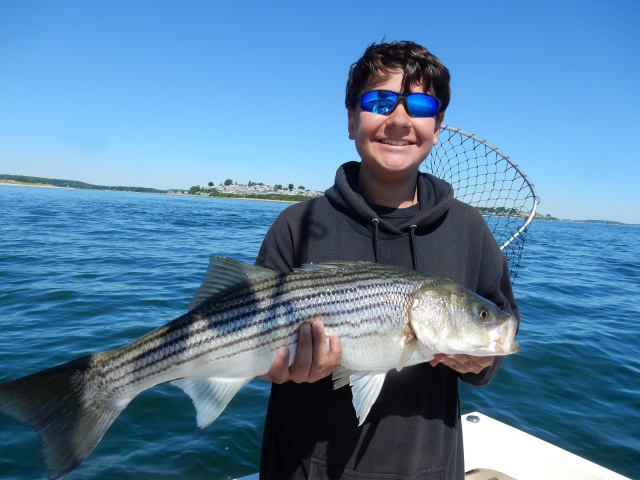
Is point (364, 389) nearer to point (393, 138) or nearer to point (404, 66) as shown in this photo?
point (393, 138)

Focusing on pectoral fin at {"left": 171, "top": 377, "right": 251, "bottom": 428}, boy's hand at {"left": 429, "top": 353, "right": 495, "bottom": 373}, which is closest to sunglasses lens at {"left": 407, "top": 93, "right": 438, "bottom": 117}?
boy's hand at {"left": 429, "top": 353, "right": 495, "bottom": 373}

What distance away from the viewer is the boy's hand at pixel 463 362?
9.23 feet

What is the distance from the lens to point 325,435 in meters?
2.71

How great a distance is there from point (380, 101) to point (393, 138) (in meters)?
0.29

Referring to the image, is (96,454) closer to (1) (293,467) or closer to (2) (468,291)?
(1) (293,467)

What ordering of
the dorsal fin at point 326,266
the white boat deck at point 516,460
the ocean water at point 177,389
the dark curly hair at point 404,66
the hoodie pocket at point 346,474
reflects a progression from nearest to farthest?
the hoodie pocket at point 346,474 → the dorsal fin at point 326,266 → the dark curly hair at point 404,66 → the white boat deck at point 516,460 → the ocean water at point 177,389

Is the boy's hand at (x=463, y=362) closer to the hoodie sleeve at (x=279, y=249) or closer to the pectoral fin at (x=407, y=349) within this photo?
the pectoral fin at (x=407, y=349)

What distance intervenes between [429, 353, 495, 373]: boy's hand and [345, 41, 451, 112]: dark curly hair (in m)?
1.99

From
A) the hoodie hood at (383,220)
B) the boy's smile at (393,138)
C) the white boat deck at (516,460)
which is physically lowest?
the white boat deck at (516,460)

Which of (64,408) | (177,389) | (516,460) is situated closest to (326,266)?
(64,408)

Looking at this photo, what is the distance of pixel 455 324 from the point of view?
9.30 ft

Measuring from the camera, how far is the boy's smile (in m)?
3.01

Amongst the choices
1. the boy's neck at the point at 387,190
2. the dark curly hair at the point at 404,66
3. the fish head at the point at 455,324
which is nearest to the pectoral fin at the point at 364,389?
the fish head at the point at 455,324

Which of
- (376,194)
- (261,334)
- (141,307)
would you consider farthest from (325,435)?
(141,307)
